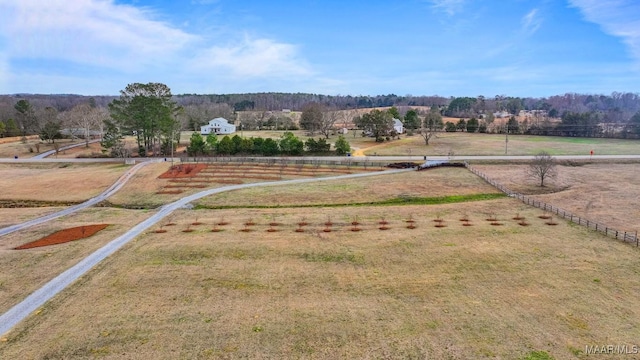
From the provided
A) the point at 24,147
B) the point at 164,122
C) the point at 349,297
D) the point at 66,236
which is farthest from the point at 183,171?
the point at 24,147

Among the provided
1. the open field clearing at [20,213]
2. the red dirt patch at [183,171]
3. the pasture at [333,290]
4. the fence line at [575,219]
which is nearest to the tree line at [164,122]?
the red dirt patch at [183,171]

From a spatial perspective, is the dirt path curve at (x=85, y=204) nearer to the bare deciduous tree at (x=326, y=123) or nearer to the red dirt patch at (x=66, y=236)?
the red dirt patch at (x=66, y=236)

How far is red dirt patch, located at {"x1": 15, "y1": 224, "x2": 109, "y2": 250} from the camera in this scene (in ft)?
106

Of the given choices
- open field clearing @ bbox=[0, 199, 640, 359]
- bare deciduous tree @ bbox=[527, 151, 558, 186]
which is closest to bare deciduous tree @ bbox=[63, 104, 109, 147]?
open field clearing @ bbox=[0, 199, 640, 359]

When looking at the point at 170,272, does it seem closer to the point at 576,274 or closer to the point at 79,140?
the point at 576,274

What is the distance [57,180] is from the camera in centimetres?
5800

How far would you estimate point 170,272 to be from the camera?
2611 cm

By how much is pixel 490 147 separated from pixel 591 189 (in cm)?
3779

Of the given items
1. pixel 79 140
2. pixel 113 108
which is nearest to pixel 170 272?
pixel 113 108

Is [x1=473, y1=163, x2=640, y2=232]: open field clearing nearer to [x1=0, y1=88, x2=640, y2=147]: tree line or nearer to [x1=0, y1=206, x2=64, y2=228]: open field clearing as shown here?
[x1=0, y1=88, x2=640, y2=147]: tree line

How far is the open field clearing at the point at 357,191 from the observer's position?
153 ft

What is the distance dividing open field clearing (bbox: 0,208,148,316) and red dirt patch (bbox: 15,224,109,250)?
2.55ft

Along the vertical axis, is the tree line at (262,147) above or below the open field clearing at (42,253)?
above

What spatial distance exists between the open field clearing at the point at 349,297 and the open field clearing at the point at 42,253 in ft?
9.02
